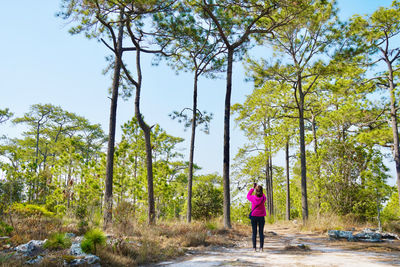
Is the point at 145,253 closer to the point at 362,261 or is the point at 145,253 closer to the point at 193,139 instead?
the point at 362,261

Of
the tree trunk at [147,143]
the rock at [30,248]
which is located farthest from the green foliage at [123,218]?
the tree trunk at [147,143]

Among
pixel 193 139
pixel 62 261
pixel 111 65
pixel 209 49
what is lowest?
pixel 62 261

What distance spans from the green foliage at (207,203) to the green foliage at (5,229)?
9.75 m

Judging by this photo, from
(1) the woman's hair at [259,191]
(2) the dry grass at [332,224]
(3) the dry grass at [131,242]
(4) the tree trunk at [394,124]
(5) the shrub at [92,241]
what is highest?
(4) the tree trunk at [394,124]

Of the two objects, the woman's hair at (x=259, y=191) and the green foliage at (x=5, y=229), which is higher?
the woman's hair at (x=259, y=191)

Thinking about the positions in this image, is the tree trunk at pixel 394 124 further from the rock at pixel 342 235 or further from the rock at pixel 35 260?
the rock at pixel 35 260

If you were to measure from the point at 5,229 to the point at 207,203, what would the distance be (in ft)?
33.1

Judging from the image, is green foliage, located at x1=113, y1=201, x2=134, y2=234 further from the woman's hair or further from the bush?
the woman's hair

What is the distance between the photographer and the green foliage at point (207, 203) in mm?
14733

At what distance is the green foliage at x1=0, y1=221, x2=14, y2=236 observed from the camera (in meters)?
5.48

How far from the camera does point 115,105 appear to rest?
10.9m

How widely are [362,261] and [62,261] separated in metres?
4.71

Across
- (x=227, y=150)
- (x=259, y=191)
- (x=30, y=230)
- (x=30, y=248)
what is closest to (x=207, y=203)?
(x=227, y=150)

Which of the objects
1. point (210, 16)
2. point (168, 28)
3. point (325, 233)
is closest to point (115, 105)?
point (168, 28)
